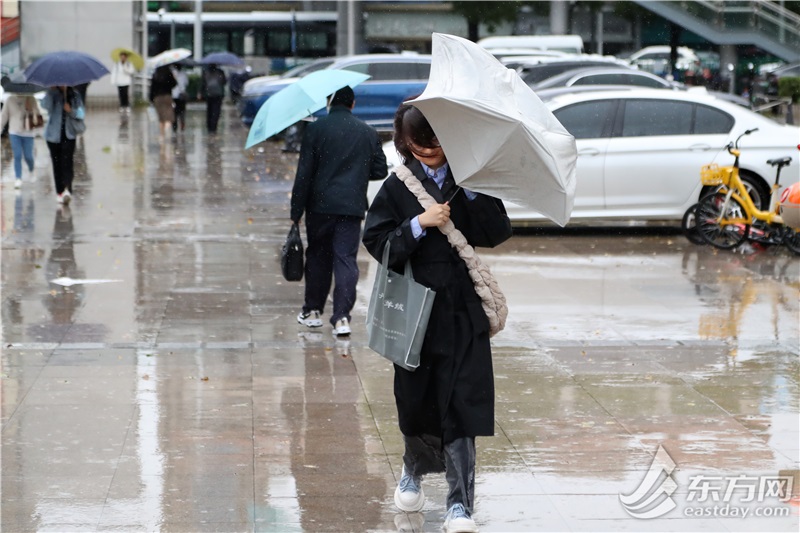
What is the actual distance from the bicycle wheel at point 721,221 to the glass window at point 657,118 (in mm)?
1155

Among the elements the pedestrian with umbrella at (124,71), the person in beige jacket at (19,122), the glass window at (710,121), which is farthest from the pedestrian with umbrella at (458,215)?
the pedestrian with umbrella at (124,71)

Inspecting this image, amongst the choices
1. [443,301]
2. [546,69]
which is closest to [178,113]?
[546,69]

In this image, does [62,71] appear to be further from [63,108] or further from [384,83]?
[384,83]

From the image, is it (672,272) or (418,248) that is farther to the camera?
(672,272)

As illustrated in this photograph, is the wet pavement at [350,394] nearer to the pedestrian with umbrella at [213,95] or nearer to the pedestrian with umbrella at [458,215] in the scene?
the pedestrian with umbrella at [458,215]

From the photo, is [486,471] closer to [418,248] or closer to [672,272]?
[418,248]

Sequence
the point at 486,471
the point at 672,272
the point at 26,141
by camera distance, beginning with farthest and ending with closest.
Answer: the point at 26,141, the point at 672,272, the point at 486,471

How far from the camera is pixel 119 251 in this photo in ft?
40.2

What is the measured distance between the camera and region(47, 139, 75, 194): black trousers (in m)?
15.6

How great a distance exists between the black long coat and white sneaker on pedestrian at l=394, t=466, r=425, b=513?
0.75 ft

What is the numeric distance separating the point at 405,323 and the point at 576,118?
9039mm

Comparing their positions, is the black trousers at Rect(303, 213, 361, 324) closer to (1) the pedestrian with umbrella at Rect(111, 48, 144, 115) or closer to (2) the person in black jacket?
(2) the person in black jacket

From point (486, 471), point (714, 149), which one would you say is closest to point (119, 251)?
point (714, 149)

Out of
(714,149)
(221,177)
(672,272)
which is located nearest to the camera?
(672,272)
